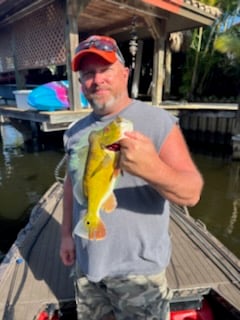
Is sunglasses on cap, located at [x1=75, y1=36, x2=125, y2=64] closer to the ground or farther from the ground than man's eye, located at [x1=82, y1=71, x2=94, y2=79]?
farther from the ground

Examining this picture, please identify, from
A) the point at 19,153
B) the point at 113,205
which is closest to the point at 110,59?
the point at 113,205

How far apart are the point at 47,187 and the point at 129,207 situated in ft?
24.0

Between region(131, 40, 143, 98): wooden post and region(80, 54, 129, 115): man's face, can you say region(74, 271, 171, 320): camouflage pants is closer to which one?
region(80, 54, 129, 115): man's face

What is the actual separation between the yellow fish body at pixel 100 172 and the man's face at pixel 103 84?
1.15ft

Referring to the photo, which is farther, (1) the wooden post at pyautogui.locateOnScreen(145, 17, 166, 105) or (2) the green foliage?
(2) the green foliage

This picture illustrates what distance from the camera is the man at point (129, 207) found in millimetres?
1433

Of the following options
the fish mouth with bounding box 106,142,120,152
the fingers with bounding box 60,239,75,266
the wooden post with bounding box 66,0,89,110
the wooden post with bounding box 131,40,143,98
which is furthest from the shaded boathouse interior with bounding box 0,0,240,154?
the fish mouth with bounding box 106,142,120,152

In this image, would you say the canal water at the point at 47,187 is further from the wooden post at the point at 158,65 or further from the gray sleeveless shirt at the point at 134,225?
the gray sleeveless shirt at the point at 134,225

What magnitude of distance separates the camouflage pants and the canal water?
4.05 metres

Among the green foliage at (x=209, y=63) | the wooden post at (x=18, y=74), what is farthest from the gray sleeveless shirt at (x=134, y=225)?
the green foliage at (x=209, y=63)

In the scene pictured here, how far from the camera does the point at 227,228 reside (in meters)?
6.21

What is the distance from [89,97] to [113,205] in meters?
0.64

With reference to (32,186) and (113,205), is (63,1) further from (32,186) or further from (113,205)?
(113,205)

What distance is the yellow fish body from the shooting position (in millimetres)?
1091
